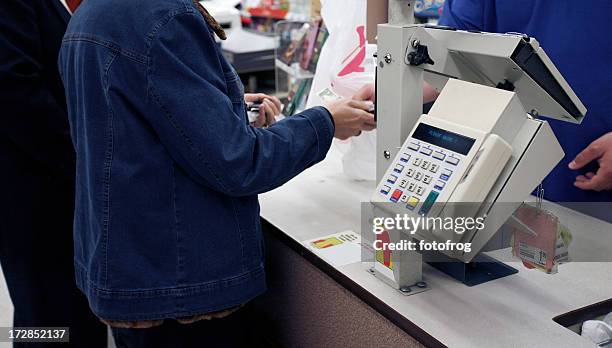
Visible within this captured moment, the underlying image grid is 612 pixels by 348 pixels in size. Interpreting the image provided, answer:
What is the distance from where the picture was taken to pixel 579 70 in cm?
169

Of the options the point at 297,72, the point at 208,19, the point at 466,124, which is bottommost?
the point at 297,72

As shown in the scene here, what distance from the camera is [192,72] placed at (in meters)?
1.04

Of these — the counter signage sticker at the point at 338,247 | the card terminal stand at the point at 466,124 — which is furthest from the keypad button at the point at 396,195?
the counter signage sticker at the point at 338,247

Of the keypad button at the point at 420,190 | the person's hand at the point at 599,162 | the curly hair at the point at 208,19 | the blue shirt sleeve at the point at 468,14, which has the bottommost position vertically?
the person's hand at the point at 599,162

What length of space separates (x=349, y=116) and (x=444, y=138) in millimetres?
344

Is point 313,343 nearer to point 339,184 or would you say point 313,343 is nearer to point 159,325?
point 159,325

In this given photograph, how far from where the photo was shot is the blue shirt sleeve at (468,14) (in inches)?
74.6

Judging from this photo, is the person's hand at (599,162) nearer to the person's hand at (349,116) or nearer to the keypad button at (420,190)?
the person's hand at (349,116)

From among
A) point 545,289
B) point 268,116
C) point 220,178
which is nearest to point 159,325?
point 220,178

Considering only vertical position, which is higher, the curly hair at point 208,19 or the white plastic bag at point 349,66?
the curly hair at point 208,19

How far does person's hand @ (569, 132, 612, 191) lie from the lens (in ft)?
5.01

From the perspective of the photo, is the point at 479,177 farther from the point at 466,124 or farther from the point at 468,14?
the point at 468,14

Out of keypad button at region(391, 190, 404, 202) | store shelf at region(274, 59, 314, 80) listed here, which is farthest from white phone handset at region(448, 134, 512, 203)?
store shelf at region(274, 59, 314, 80)

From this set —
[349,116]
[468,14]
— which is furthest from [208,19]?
[468,14]
